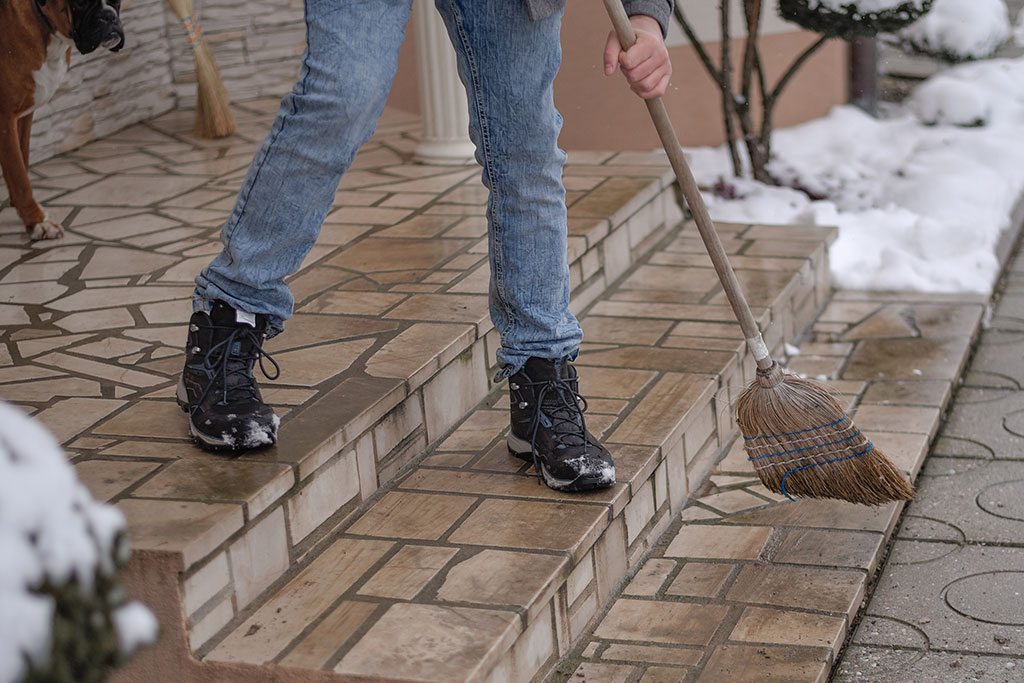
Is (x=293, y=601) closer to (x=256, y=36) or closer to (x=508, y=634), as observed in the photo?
(x=508, y=634)

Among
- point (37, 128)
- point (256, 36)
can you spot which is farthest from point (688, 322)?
point (256, 36)

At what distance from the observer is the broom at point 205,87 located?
185 inches

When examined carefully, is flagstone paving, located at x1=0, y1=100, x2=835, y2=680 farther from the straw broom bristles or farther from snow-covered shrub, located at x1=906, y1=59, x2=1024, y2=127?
snow-covered shrub, located at x1=906, y1=59, x2=1024, y2=127

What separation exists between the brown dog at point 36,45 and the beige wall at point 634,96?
160 centimetres

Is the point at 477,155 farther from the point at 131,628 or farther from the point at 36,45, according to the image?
the point at 36,45

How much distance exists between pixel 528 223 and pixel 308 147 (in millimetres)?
432

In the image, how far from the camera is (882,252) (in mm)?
4117

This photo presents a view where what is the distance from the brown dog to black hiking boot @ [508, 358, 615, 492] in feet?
5.70

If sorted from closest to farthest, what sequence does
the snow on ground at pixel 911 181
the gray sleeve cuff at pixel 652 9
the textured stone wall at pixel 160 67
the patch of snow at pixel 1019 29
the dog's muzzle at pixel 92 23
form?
the gray sleeve cuff at pixel 652 9
the dog's muzzle at pixel 92 23
the snow on ground at pixel 911 181
the textured stone wall at pixel 160 67
the patch of snow at pixel 1019 29

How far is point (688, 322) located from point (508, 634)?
59.1 inches

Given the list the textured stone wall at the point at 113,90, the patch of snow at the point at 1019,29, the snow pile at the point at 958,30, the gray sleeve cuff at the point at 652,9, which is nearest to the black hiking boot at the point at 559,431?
the gray sleeve cuff at the point at 652,9

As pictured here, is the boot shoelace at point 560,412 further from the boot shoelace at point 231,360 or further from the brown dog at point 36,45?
the brown dog at point 36,45

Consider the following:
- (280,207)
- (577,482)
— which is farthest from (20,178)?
(577,482)

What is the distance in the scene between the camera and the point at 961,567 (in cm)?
245
